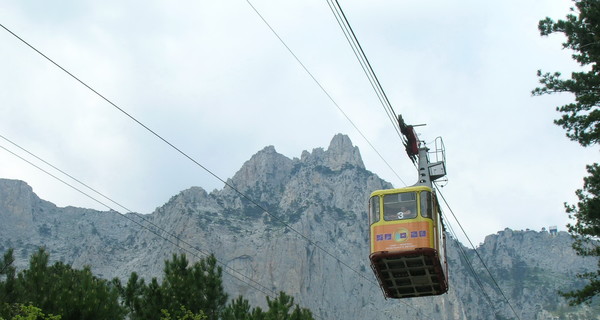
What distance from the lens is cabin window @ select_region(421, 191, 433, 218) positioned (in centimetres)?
2252

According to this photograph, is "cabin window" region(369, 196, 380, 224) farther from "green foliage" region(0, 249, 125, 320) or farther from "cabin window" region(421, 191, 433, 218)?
"green foliage" region(0, 249, 125, 320)

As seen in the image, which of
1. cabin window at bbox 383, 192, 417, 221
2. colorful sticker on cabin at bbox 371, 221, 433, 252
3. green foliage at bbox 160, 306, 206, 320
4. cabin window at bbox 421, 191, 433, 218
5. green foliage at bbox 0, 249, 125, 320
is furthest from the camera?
green foliage at bbox 160, 306, 206, 320

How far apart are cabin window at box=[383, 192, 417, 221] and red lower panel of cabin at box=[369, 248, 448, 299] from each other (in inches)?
52.8

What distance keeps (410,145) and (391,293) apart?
241 inches

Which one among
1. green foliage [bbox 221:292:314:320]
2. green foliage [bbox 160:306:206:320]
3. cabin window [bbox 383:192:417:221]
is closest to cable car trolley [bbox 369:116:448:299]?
cabin window [bbox 383:192:417:221]

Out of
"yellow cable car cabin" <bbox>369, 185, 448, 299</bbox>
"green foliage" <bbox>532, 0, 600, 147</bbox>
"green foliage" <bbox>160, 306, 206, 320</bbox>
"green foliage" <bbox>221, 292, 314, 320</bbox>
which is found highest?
"green foliage" <bbox>532, 0, 600, 147</bbox>

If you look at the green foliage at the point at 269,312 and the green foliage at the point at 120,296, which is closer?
the green foliage at the point at 120,296

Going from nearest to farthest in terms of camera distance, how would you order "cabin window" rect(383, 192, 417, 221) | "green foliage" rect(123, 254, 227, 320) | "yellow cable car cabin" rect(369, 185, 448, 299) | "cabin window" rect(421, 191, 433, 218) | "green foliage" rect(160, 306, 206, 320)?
"yellow cable car cabin" rect(369, 185, 448, 299), "cabin window" rect(421, 191, 433, 218), "cabin window" rect(383, 192, 417, 221), "green foliage" rect(160, 306, 206, 320), "green foliage" rect(123, 254, 227, 320)

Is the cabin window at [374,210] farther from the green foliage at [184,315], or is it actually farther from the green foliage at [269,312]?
the green foliage at [269,312]

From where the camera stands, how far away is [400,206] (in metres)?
23.0

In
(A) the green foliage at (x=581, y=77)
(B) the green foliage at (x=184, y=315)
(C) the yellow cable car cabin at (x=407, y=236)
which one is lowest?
(B) the green foliage at (x=184, y=315)

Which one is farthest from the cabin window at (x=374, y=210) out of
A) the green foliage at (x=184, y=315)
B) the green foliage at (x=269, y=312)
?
the green foliage at (x=269, y=312)

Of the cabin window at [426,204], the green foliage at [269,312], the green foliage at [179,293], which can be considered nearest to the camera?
the cabin window at [426,204]

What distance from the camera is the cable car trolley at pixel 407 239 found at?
73.4 ft
